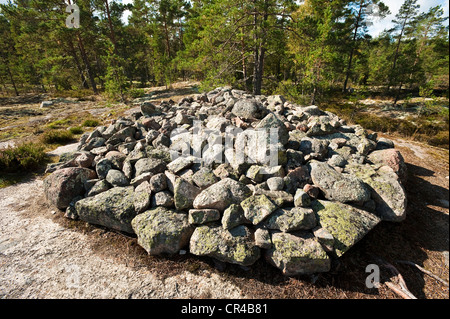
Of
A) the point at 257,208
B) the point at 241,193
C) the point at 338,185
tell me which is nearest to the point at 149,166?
the point at 241,193

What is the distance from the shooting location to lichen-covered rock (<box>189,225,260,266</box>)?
3658 millimetres

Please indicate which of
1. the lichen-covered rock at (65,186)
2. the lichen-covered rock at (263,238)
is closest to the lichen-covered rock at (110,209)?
the lichen-covered rock at (65,186)

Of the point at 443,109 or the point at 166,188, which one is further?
the point at 166,188

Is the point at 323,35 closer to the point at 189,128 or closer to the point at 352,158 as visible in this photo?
the point at 352,158

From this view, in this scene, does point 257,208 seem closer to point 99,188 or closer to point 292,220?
point 292,220

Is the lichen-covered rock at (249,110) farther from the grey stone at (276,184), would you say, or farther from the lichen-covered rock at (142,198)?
the lichen-covered rock at (142,198)

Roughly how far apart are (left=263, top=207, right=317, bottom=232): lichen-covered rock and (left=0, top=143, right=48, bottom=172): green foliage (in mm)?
9624

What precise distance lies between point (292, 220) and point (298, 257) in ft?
2.27

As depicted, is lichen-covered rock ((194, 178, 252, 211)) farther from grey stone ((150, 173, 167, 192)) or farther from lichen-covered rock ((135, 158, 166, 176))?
lichen-covered rock ((135, 158, 166, 176))

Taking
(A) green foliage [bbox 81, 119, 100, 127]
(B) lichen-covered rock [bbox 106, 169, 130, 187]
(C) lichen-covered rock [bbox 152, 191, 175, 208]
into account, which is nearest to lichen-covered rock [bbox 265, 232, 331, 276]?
(C) lichen-covered rock [bbox 152, 191, 175, 208]

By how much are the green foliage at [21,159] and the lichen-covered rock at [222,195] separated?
8028mm

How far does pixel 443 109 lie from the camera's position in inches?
150

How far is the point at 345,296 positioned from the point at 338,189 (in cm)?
212

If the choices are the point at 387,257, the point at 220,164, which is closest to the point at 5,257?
the point at 220,164
